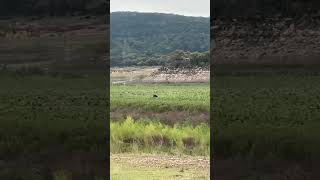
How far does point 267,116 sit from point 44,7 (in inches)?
98.0

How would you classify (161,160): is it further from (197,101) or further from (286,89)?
(197,101)

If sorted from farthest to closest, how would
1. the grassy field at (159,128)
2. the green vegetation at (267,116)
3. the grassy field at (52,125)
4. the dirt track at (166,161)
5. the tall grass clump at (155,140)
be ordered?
1. the tall grass clump at (155,140)
2. the dirt track at (166,161)
3. the grassy field at (159,128)
4. the green vegetation at (267,116)
5. the grassy field at (52,125)

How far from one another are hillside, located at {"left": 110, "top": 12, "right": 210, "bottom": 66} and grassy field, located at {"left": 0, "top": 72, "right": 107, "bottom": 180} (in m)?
13.2

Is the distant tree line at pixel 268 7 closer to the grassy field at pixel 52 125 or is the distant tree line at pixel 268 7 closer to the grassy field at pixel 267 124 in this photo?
the grassy field at pixel 267 124

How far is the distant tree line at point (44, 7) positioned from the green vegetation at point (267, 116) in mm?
1656

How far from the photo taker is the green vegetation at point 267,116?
15.6ft

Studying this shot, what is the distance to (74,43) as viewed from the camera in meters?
4.75

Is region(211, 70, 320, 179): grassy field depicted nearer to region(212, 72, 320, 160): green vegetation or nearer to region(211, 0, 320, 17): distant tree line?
region(212, 72, 320, 160): green vegetation

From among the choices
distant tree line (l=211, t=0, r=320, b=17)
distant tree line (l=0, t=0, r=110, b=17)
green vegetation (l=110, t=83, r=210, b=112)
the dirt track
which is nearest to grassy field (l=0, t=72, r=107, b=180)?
distant tree line (l=0, t=0, r=110, b=17)

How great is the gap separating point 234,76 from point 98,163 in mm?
1811

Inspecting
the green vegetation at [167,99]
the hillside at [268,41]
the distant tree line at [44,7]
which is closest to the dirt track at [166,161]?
the hillside at [268,41]

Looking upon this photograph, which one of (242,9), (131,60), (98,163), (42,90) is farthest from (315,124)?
(131,60)

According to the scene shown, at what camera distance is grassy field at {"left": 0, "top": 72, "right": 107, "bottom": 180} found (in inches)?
167

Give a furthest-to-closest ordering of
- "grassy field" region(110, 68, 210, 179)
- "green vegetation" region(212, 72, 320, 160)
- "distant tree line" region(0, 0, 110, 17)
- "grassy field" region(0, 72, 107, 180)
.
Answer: "grassy field" region(110, 68, 210, 179)
"green vegetation" region(212, 72, 320, 160)
"distant tree line" region(0, 0, 110, 17)
"grassy field" region(0, 72, 107, 180)
